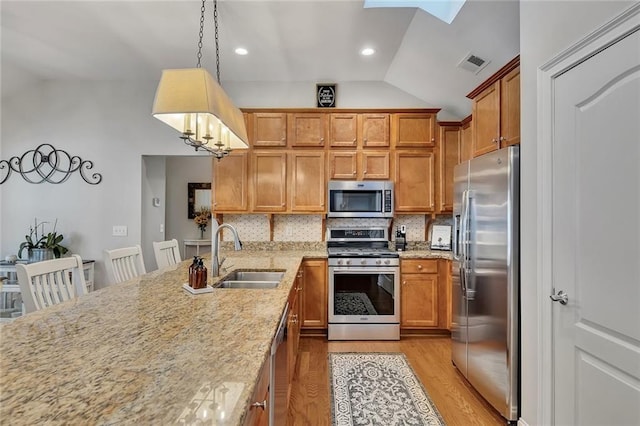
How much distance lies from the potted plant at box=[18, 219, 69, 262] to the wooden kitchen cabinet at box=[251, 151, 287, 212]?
7.93ft

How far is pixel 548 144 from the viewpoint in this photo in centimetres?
167

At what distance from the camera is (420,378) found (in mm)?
2615

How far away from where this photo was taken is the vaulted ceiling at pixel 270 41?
251 cm

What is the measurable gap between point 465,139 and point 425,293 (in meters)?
1.77

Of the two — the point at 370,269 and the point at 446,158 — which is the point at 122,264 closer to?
the point at 370,269

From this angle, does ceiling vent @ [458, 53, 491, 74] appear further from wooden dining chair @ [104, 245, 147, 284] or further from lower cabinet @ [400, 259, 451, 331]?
wooden dining chair @ [104, 245, 147, 284]

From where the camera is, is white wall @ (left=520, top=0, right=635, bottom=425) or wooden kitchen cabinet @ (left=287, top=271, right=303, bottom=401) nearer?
white wall @ (left=520, top=0, right=635, bottom=425)

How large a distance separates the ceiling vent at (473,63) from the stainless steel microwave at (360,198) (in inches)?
53.0

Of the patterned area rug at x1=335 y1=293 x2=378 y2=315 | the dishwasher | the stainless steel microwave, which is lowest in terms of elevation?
the patterned area rug at x1=335 y1=293 x2=378 y2=315

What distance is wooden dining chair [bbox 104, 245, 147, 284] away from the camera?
2.19 meters

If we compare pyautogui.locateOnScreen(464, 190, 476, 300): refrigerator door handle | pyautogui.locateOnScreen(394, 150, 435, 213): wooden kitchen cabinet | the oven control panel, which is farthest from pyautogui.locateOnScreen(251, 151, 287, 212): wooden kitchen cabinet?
pyautogui.locateOnScreen(464, 190, 476, 300): refrigerator door handle

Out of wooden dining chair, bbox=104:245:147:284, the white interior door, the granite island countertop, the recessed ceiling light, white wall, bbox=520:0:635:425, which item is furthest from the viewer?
the recessed ceiling light

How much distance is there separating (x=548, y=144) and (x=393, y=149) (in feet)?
6.86

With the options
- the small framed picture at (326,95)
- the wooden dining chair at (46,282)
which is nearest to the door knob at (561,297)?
the wooden dining chair at (46,282)
